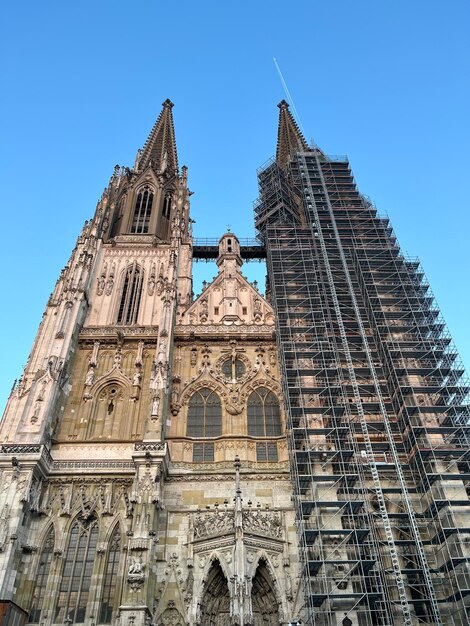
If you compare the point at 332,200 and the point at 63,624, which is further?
the point at 332,200

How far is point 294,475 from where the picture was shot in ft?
70.6

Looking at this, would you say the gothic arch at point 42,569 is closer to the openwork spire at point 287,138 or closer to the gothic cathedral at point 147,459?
the gothic cathedral at point 147,459

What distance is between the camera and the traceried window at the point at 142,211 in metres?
35.5

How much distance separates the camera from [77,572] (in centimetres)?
1984

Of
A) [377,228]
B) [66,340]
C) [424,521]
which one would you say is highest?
[377,228]

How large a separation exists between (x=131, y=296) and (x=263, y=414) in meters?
10.2

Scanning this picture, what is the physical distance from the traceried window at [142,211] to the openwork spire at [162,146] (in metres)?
3.07

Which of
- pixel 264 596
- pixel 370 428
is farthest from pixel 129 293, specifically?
pixel 264 596

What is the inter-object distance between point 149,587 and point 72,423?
8192 millimetres

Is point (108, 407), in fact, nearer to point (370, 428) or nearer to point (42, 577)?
point (42, 577)

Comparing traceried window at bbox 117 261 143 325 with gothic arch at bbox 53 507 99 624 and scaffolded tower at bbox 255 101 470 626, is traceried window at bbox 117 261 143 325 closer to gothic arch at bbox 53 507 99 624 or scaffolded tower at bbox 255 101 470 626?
scaffolded tower at bbox 255 101 470 626

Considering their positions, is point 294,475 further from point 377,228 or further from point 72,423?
point 377,228

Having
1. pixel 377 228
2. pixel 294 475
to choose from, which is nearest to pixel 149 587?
pixel 294 475

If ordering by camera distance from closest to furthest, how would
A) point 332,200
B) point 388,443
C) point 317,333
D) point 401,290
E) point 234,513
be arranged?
point 234,513, point 388,443, point 317,333, point 401,290, point 332,200
